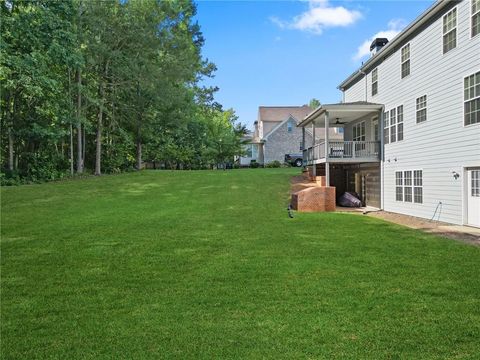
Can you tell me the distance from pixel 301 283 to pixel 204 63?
38.5 m

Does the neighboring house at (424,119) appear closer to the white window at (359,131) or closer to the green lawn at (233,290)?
the white window at (359,131)

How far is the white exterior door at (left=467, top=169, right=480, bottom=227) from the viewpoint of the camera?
12.1 meters

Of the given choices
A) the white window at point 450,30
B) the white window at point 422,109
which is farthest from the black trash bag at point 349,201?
the white window at point 450,30

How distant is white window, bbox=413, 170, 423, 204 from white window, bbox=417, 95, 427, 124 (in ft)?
6.58

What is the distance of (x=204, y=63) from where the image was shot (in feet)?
137

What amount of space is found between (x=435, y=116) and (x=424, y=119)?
868 mm

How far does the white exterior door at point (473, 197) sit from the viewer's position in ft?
39.7

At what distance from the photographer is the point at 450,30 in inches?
529

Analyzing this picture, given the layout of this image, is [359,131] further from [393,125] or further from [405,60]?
[405,60]

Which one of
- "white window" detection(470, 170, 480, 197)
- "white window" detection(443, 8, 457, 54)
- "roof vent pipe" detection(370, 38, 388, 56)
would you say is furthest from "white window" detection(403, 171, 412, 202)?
"roof vent pipe" detection(370, 38, 388, 56)

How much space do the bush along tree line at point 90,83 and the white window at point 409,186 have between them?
16.1 metres

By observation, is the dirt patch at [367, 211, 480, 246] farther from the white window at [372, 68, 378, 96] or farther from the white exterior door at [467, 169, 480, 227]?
the white window at [372, 68, 378, 96]

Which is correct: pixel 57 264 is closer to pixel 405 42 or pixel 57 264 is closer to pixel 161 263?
pixel 161 263

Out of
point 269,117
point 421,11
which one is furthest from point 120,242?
point 269,117
